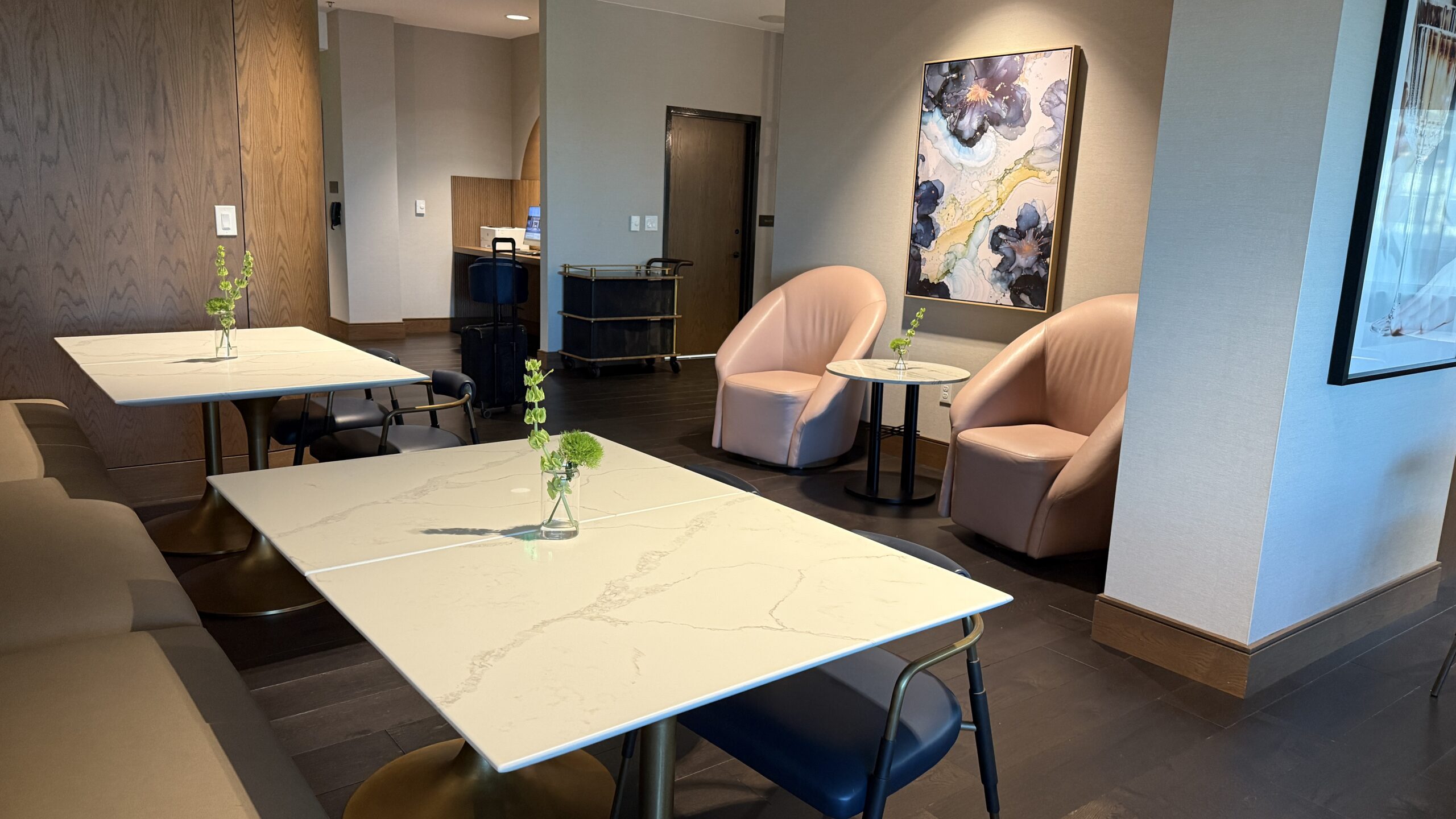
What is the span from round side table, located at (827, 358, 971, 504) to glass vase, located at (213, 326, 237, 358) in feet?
8.11

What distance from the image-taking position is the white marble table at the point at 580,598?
119 cm

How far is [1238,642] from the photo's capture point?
2.74 meters

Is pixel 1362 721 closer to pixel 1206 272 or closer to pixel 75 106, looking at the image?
Result: pixel 1206 272

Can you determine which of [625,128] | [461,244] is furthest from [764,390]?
[461,244]

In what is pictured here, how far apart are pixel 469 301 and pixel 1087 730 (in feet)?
26.8

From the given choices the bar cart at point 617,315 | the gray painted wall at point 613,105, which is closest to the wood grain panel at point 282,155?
the bar cart at point 617,315

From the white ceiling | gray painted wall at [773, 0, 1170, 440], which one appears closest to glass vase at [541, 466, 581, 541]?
gray painted wall at [773, 0, 1170, 440]

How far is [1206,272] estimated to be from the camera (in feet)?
8.80

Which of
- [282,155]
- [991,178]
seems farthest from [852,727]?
[282,155]

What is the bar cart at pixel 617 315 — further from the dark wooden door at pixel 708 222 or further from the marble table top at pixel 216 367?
the marble table top at pixel 216 367

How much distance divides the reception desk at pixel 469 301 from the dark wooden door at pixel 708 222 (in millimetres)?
1514

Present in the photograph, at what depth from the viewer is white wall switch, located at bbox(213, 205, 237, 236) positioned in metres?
4.09

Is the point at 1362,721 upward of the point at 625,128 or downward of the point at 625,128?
downward

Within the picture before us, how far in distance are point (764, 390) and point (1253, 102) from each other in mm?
2758
